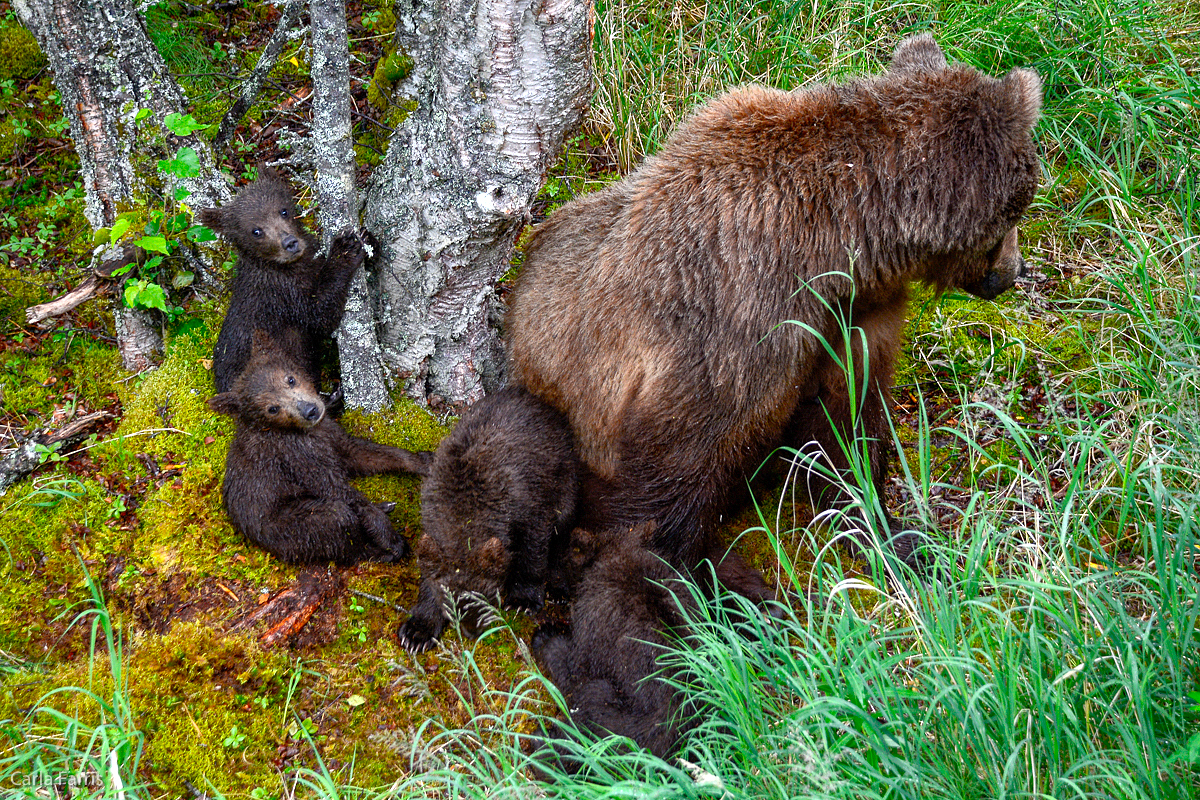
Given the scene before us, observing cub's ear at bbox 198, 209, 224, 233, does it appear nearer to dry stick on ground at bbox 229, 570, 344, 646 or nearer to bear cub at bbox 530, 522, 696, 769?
dry stick on ground at bbox 229, 570, 344, 646

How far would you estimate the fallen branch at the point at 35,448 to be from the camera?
468 centimetres

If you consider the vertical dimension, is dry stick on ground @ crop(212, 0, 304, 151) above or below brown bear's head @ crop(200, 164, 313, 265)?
above

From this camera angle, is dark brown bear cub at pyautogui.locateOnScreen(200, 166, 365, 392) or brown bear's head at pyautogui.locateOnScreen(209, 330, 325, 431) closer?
brown bear's head at pyautogui.locateOnScreen(209, 330, 325, 431)

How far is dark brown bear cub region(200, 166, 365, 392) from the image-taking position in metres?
4.56

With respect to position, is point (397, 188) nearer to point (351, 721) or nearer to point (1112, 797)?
point (351, 721)

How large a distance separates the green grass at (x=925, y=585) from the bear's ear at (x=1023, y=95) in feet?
3.71

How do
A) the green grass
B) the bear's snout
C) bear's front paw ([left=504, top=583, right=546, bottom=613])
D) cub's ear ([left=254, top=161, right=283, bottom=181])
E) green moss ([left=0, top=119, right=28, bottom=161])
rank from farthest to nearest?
green moss ([left=0, top=119, right=28, bottom=161]), cub's ear ([left=254, top=161, right=283, bottom=181]), the bear's snout, bear's front paw ([left=504, top=583, right=546, bottom=613]), the green grass

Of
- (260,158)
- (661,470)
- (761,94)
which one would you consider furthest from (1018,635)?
(260,158)

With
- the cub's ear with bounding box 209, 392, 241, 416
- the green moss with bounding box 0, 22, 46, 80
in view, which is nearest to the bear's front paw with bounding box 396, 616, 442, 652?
the cub's ear with bounding box 209, 392, 241, 416

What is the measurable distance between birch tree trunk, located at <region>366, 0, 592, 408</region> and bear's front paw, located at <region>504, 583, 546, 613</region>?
1424 millimetres

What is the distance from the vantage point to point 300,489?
4.42 metres

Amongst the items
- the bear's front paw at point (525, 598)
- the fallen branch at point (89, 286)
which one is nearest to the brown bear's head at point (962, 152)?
the bear's front paw at point (525, 598)

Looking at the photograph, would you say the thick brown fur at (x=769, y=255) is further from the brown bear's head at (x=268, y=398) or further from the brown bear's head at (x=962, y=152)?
the brown bear's head at (x=268, y=398)

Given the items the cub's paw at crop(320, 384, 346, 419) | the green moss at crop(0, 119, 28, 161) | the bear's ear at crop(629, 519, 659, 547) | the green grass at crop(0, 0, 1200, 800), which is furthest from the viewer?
the green moss at crop(0, 119, 28, 161)
